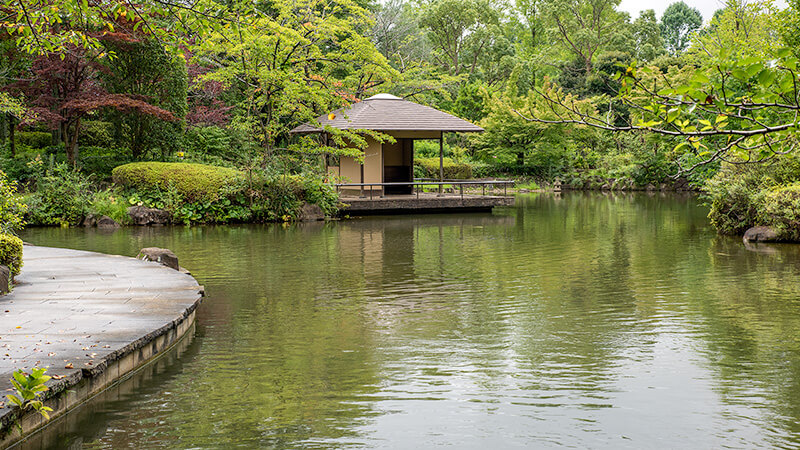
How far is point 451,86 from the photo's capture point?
162 feet

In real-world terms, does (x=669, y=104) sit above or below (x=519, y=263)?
above

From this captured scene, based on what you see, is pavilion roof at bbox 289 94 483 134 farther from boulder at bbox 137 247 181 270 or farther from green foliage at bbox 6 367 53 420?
green foliage at bbox 6 367 53 420

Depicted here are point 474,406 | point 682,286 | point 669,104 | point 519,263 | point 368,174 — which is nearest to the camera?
point 669,104

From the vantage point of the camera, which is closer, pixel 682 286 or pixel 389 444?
pixel 389 444

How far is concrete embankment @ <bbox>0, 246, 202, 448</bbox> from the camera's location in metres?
6.15

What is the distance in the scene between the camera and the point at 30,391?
201 inches

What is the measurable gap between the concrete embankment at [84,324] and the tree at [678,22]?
78.0 metres

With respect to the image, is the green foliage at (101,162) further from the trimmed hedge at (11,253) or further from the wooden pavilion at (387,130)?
the trimmed hedge at (11,253)

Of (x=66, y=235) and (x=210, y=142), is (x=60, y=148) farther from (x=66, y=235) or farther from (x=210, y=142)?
(x=66, y=235)

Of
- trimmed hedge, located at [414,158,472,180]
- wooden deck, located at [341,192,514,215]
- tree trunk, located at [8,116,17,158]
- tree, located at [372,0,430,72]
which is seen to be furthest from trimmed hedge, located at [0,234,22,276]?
tree, located at [372,0,430,72]

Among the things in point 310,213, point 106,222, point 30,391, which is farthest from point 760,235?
point 30,391

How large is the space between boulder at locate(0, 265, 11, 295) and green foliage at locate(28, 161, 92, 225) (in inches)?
540

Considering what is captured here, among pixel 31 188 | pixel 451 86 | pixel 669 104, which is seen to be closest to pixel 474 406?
pixel 669 104

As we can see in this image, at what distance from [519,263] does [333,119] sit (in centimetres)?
1644
